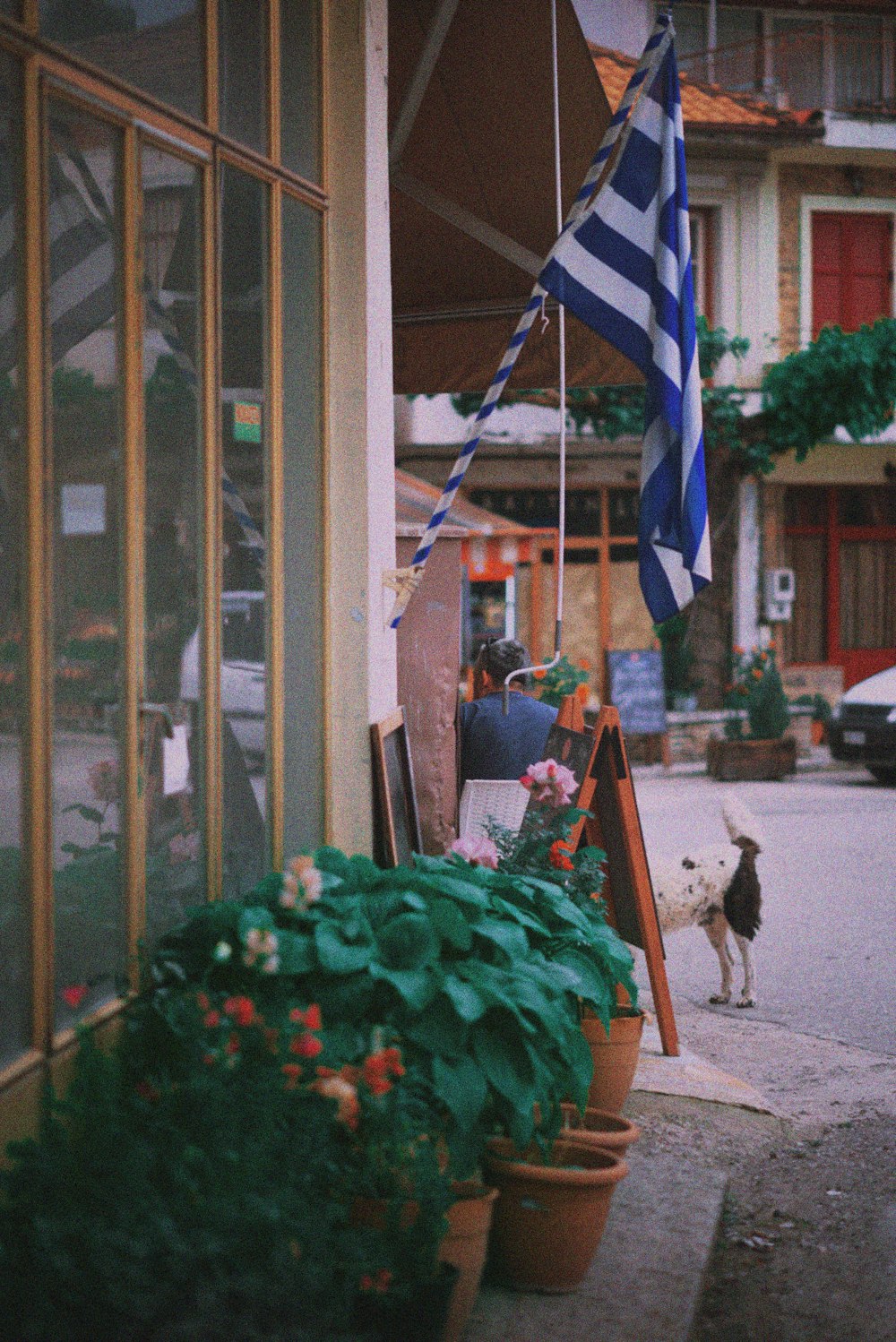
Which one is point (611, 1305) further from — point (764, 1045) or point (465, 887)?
point (764, 1045)

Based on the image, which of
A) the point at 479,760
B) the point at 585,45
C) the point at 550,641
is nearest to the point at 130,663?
the point at 479,760

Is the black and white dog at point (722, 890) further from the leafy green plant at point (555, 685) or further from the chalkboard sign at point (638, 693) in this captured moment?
the chalkboard sign at point (638, 693)

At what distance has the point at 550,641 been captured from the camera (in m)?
21.3

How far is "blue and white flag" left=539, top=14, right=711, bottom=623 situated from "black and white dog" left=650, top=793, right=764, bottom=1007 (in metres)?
2.16

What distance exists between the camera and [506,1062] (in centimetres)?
347

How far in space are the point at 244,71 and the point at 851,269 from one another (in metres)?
18.4

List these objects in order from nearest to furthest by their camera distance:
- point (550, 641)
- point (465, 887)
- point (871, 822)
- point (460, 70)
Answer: point (465, 887) → point (460, 70) → point (871, 822) → point (550, 641)

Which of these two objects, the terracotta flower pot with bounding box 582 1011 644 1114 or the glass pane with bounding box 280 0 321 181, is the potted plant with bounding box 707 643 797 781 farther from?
the glass pane with bounding box 280 0 321 181

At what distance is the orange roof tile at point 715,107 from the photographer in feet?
63.7

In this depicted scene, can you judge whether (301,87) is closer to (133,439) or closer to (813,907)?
(133,439)

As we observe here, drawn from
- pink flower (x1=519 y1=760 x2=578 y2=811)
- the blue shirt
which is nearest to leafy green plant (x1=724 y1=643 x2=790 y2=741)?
the blue shirt

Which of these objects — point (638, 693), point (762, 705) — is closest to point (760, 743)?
point (762, 705)

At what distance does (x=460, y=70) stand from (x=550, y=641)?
15421mm

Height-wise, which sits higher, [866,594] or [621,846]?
[866,594]
